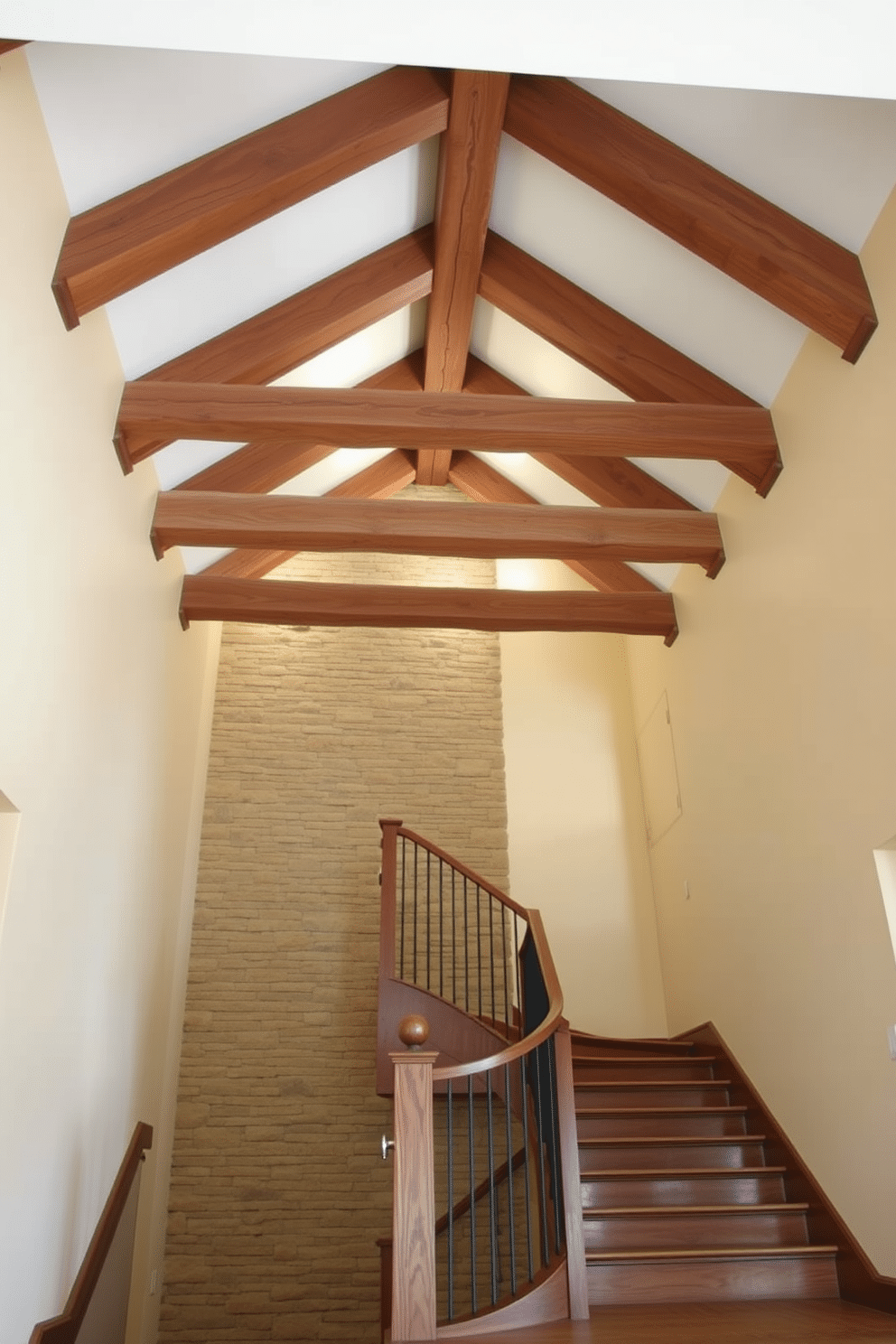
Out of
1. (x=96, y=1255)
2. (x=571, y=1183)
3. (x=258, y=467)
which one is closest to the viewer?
(x=571, y=1183)

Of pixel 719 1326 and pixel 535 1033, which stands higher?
pixel 535 1033

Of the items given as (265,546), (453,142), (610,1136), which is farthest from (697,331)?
(610,1136)

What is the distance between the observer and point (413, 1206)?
3402 mm

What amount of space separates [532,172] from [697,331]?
110cm

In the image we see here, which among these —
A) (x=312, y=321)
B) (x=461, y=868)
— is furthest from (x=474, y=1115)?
(x=312, y=321)

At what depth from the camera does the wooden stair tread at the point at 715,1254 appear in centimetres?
404

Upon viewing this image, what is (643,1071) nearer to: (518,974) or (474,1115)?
(518,974)

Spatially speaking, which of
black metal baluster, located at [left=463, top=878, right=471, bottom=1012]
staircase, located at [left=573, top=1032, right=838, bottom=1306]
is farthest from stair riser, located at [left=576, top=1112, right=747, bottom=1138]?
black metal baluster, located at [left=463, top=878, right=471, bottom=1012]

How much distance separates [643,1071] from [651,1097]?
A: 0.26 meters

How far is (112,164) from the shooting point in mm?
3906

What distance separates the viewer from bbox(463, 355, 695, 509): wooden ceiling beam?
6285 mm

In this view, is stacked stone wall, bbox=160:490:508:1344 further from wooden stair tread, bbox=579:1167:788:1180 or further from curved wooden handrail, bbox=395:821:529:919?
wooden stair tread, bbox=579:1167:788:1180

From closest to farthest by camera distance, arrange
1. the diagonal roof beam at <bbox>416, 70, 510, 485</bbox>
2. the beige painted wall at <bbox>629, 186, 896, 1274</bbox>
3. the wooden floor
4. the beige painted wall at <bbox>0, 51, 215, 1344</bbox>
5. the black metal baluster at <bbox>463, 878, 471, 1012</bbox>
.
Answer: the wooden floor < the beige painted wall at <bbox>0, 51, 215, 1344</bbox> < the beige painted wall at <bbox>629, 186, 896, 1274</bbox> < the diagonal roof beam at <bbox>416, 70, 510, 485</bbox> < the black metal baluster at <bbox>463, 878, 471, 1012</bbox>

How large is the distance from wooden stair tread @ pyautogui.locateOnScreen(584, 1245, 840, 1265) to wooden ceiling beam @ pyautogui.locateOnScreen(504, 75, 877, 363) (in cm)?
355
